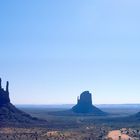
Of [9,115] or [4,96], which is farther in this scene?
[4,96]

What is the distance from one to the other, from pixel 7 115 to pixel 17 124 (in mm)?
14038

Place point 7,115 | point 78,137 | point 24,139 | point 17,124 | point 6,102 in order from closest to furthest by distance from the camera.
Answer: point 24,139
point 78,137
point 17,124
point 7,115
point 6,102

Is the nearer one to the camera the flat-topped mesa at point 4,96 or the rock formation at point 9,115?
the rock formation at point 9,115

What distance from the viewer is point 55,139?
120m

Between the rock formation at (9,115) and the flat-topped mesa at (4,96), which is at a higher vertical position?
the flat-topped mesa at (4,96)

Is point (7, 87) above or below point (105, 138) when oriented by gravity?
above

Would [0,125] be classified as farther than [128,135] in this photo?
Yes

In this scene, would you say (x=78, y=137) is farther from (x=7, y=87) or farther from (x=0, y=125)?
(x=7, y=87)

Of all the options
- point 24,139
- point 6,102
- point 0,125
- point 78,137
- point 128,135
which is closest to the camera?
point 24,139

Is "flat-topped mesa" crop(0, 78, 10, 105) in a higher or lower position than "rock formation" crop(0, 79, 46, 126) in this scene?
higher

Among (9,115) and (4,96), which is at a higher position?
(4,96)

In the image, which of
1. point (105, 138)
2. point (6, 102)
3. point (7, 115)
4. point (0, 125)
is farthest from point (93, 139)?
point (6, 102)

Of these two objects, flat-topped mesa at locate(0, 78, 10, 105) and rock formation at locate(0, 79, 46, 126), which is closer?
rock formation at locate(0, 79, 46, 126)

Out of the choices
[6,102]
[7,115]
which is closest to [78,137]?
[7,115]
